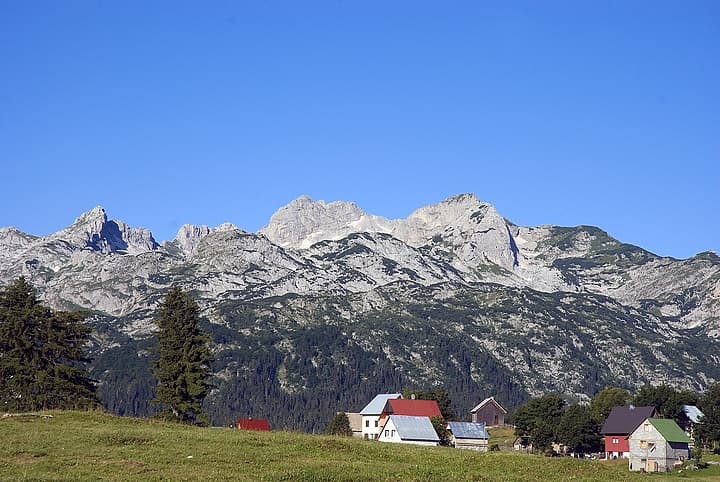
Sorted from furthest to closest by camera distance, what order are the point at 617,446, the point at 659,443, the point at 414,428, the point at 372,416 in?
the point at 372,416 → the point at 617,446 → the point at 414,428 → the point at 659,443

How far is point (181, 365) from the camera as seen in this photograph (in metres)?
101

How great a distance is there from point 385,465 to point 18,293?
59.1 meters

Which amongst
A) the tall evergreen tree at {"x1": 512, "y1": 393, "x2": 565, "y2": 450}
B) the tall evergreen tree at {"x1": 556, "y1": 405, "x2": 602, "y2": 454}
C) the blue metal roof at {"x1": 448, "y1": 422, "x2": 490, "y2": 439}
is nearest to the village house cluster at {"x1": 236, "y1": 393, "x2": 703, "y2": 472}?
the blue metal roof at {"x1": 448, "y1": 422, "x2": 490, "y2": 439}

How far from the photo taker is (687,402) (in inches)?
7618

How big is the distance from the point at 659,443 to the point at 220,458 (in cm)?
9474

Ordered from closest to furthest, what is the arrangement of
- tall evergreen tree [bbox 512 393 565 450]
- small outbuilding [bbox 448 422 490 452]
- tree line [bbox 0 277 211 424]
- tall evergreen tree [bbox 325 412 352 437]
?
tree line [bbox 0 277 211 424]
small outbuilding [bbox 448 422 490 452]
tall evergreen tree [bbox 325 412 352 437]
tall evergreen tree [bbox 512 393 565 450]

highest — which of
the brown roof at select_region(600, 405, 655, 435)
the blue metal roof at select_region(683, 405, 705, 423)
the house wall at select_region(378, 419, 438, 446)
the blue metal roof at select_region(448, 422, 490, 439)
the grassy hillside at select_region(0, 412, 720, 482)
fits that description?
the blue metal roof at select_region(683, 405, 705, 423)

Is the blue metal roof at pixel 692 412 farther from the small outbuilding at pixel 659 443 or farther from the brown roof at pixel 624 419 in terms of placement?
the small outbuilding at pixel 659 443

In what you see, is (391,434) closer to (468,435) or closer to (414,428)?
(414,428)

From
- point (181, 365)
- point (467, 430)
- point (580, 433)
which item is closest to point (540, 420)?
point (580, 433)

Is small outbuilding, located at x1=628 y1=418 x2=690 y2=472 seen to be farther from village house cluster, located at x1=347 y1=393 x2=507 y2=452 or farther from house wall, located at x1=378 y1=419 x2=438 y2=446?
house wall, located at x1=378 y1=419 x2=438 y2=446

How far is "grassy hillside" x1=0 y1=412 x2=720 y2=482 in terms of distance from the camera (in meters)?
55.1

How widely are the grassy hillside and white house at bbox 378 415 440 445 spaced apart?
71.0m

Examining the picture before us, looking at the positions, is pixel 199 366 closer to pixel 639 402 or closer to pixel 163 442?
pixel 163 442
